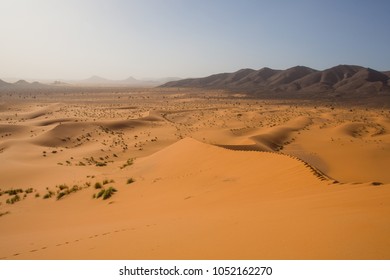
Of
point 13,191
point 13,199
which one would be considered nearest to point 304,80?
point 13,191

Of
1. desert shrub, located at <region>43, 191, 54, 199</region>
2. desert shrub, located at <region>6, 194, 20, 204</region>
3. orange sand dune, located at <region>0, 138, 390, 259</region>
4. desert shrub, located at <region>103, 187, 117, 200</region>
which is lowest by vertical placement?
desert shrub, located at <region>6, 194, 20, 204</region>

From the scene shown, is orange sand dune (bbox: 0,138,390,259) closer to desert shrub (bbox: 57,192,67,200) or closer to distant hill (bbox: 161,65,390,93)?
desert shrub (bbox: 57,192,67,200)

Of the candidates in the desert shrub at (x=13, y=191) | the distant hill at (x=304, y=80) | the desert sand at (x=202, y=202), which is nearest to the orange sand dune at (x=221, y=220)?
the desert sand at (x=202, y=202)

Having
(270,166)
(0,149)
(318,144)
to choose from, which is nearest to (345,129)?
(318,144)

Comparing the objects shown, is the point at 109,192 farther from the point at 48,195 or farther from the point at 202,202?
the point at 202,202

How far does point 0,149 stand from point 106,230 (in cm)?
2141

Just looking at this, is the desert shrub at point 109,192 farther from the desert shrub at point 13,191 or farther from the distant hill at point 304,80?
the distant hill at point 304,80

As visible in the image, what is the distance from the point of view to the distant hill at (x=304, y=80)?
93.3m

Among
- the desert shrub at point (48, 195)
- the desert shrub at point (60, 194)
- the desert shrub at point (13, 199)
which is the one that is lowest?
the desert shrub at point (13, 199)

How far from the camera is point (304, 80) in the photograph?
110 metres

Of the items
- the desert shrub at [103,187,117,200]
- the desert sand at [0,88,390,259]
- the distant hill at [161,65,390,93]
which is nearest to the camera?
the desert sand at [0,88,390,259]

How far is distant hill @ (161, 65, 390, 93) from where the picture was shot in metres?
93.3

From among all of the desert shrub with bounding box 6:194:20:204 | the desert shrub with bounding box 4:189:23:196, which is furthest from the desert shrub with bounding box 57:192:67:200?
the desert shrub with bounding box 4:189:23:196

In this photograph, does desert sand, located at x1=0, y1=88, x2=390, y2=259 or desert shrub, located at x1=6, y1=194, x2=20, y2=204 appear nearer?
desert sand, located at x1=0, y1=88, x2=390, y2=259
